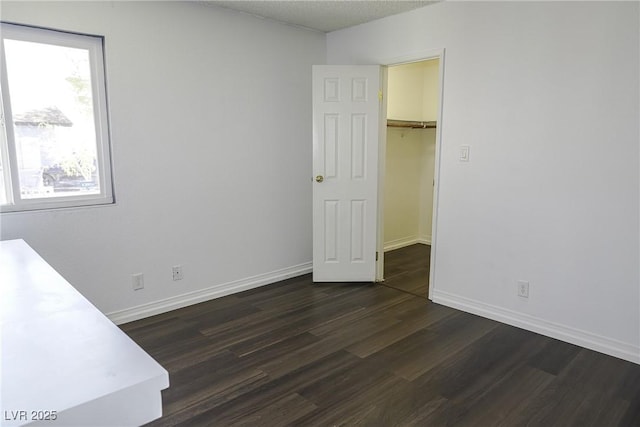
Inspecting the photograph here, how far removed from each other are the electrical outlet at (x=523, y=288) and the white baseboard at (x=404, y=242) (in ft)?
7.60

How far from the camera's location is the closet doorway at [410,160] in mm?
5129

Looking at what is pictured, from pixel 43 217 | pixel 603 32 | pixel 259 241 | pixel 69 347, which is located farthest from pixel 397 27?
pixel 69 347

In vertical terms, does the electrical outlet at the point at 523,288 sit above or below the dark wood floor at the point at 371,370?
above

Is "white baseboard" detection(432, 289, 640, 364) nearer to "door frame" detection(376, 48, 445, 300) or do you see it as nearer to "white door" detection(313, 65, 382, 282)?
"door frame" detection(376, 48, 445, 300)

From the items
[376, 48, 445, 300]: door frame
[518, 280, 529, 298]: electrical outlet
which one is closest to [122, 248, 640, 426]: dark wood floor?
[518, 280, 529, 298]: electrical outlet

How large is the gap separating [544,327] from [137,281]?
120 inches

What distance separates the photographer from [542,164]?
9.53 ft

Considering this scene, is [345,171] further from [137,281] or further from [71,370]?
[71,370]

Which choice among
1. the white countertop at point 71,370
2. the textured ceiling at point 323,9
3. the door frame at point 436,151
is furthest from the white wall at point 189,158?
the white countertop at point 71,370

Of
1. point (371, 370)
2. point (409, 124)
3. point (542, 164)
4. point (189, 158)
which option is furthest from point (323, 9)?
point (371, 370)

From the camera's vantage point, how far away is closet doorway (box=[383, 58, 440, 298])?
202 inches

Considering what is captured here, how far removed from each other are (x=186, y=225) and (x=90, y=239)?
2.37 feet

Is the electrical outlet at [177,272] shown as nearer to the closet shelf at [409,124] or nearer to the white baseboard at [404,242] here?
the white baseboard at [404,242]

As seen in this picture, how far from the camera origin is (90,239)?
2977 millimetres
